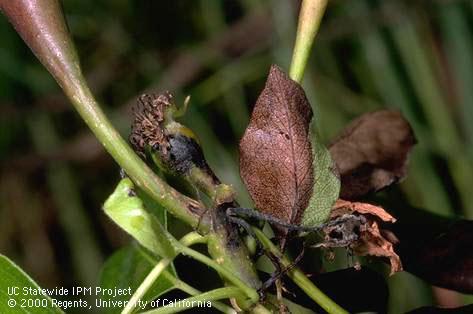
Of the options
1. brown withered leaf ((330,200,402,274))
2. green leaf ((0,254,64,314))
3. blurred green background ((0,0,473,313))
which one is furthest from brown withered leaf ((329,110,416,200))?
blurred green background ((0,0,473,313))

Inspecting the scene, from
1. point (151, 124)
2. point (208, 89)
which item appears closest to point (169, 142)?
point (151, 124)

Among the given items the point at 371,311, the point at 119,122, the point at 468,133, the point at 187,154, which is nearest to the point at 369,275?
the point at 371,311

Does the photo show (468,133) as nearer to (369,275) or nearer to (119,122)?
(119,122)

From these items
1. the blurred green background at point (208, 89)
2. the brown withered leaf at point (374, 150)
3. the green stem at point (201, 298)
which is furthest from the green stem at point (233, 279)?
the blurred green background at point (208, 89)

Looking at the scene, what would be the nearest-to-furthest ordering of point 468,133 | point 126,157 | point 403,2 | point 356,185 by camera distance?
point 126,157
point 356,185
point 468,133
point 403,2

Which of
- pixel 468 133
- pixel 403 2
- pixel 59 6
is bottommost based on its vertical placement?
pixel 468 133

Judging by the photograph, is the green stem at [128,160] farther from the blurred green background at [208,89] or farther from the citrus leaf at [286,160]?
the blurred green background at [208,89]
